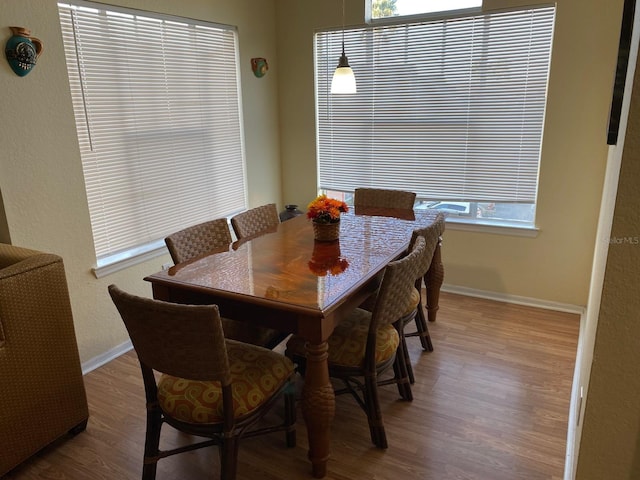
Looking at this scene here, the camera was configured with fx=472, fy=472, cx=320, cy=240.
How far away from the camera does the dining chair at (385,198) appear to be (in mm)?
3385

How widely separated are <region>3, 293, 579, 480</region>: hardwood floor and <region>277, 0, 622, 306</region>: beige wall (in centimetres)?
70

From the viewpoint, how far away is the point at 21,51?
2.34 metres

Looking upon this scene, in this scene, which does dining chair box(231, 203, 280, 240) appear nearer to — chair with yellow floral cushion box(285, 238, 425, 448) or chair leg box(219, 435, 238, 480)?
→ chair with yellow floral cushion box(285, 238, 425, 448)

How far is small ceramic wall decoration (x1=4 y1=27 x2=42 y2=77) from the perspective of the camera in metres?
2.33

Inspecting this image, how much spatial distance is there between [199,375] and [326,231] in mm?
1127

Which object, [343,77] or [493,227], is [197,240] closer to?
[343,77]

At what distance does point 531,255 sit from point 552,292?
33 cm

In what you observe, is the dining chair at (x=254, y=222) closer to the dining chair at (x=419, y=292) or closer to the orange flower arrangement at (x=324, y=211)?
the orange flower arrangement at (x=324, y=211)

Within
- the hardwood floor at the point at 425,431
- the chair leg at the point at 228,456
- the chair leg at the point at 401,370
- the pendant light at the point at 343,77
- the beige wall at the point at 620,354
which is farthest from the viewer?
the pendant light at the point at 343,77

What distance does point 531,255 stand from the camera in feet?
12.0

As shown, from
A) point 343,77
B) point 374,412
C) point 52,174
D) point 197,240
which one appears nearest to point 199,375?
point 374,412

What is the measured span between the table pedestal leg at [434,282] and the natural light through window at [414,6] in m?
1.84

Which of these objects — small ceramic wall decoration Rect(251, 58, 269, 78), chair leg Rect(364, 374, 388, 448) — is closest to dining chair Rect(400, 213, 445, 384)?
chair leg Rect(364, 374, 388, 448)

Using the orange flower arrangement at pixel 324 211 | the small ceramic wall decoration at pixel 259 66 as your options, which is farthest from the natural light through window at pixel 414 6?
the orange flower arrangement at pixel 324 211
